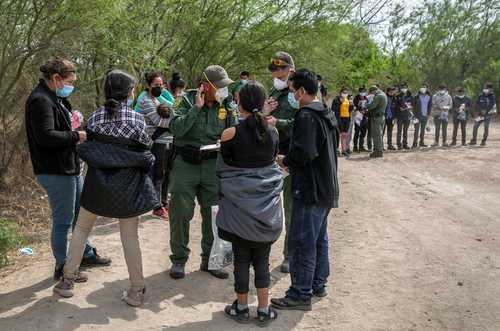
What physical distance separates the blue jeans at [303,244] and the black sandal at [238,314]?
1.56 feet

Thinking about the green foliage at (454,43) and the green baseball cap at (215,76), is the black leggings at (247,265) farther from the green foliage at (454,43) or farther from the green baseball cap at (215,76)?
the green foliage at (454,43)

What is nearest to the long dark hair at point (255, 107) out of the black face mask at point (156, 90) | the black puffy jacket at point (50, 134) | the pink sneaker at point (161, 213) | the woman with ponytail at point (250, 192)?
the woman with ponytail at point (250, 192)

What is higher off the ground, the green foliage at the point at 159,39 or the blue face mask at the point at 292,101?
the green foliage at the point at 159,39

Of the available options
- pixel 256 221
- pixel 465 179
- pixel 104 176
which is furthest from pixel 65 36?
pixel 465 179

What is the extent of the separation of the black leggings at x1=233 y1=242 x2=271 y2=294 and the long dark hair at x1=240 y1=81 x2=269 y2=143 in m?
0.82

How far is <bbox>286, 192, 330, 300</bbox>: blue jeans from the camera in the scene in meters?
4.27

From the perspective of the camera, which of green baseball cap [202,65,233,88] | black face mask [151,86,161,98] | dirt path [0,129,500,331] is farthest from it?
black face mask [151,86,161,98]

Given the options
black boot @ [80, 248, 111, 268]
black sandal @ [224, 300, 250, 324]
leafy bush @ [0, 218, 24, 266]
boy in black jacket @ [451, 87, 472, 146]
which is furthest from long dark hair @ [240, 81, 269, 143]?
boy in black jacket @ [451, 87, 472, 146]

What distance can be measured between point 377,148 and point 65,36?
28.6 feet

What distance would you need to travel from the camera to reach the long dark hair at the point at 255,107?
153 inches

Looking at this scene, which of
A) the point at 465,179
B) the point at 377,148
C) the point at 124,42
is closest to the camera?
the point at 124,42

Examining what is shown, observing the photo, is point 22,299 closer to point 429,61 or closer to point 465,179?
point 465,179

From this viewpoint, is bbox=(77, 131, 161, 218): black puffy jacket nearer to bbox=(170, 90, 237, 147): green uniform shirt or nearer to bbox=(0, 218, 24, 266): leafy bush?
bbox=(170, 90, 237, 147): green uniform shirt

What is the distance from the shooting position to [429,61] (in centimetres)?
2953
